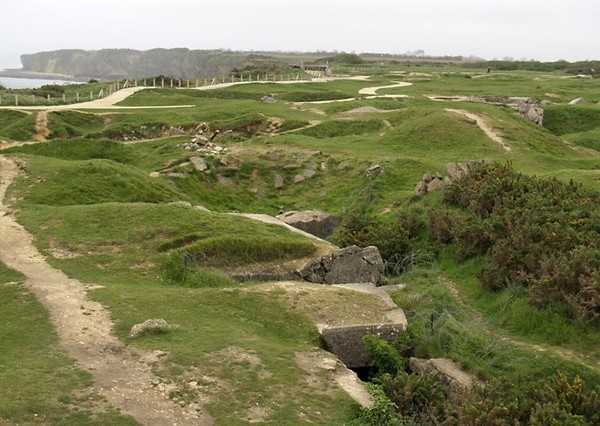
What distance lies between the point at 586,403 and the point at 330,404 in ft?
15.8

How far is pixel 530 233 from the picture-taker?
18.6m

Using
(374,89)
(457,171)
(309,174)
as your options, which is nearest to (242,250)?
(457,171)

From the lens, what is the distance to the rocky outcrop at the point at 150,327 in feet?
44.6

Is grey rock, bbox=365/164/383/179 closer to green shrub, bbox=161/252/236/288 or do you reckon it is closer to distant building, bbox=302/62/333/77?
green shrub, bbox=161/252/236/288

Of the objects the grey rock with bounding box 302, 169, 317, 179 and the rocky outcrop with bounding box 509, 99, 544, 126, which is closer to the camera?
the grey rock with bounding box 302, 169, 317, 179

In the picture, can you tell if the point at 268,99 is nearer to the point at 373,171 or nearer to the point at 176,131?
the point at 176,131

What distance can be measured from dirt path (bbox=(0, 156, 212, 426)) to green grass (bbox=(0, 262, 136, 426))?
0.26m

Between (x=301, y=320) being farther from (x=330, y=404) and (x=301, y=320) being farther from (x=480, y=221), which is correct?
(x=480, y=221)

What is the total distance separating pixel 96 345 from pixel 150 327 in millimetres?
1233

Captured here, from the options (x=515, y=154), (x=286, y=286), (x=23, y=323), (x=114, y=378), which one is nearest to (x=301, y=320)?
(x=286, y=286)

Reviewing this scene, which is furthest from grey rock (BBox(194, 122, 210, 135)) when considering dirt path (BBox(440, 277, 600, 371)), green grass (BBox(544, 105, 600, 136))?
dirt path (BBox(440, 277, 600, 371))

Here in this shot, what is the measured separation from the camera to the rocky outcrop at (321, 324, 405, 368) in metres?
14.5

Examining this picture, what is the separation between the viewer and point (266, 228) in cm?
2284

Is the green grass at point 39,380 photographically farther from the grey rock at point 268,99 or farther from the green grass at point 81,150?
the grey rock at point 268,99
